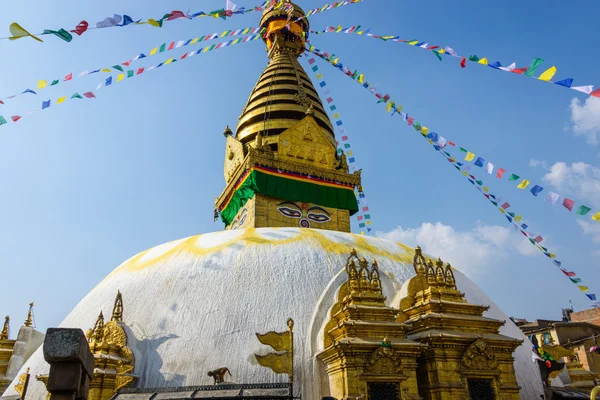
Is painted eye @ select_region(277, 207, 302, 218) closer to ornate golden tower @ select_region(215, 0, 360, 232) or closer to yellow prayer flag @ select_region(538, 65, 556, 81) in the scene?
ornate golden tower @ select_region(215, 0, 360, 232)

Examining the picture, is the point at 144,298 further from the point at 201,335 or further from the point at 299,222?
the point at 299,222

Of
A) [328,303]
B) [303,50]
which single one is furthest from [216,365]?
[303,50]

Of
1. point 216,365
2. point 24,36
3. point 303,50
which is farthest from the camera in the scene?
point 303,50

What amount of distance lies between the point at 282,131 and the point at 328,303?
12.5 meters

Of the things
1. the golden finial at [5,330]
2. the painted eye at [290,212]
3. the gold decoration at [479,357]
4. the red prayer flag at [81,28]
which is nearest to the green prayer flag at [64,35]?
the red prayer flag at [81,28]

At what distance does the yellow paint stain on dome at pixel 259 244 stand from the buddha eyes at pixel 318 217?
6657 millimetres

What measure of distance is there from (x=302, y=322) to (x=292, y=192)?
1020cm

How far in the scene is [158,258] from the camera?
11.7 meters

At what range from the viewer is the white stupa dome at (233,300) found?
355 inches

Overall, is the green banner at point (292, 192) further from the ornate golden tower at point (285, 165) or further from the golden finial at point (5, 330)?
the golden finial at point (5, 330)

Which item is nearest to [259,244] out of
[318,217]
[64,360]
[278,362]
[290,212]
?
[278,362]

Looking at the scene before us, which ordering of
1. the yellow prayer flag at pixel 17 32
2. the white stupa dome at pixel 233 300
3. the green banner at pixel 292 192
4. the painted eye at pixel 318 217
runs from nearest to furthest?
the yellow prayer flag at pixel 17 32 → the white stupa dome at pixel 233 300 → the green banner at pixel 292 192 → the painted eye at pixel 318 217

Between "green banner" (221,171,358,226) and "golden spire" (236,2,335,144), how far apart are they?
2997mm

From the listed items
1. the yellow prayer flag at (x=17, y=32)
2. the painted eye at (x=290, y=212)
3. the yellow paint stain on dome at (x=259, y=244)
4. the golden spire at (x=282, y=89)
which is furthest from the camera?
the golden spire at (x=282, y=89)
